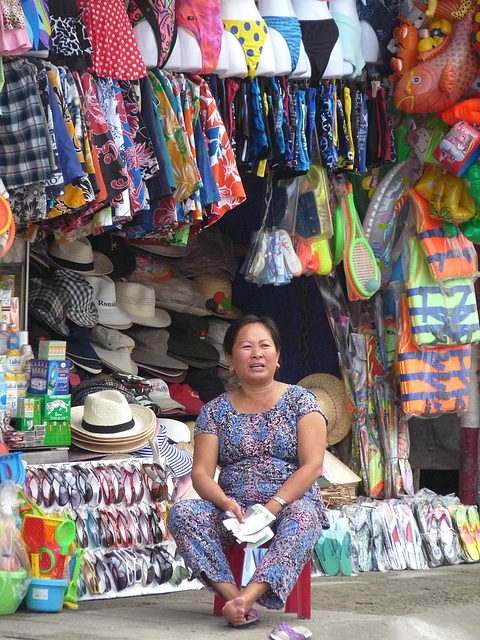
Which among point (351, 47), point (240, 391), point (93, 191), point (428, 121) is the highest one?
point (351, 47)

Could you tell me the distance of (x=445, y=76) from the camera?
203 inches

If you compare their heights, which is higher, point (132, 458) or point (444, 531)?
point (132, 458)

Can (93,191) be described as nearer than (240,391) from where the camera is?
No

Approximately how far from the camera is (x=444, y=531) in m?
5.49

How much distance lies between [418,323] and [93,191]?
2.16m

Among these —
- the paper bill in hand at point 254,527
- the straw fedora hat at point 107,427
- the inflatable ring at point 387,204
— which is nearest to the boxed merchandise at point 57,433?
the straw fedora hat at point 107,427

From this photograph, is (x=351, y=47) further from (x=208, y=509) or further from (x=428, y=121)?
(x=208, y=509)

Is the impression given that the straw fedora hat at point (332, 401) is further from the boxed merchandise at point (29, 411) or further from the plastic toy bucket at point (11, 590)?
the plastic toy bucket at point (11, 590)

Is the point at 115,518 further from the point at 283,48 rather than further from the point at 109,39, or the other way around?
the point at 283,48

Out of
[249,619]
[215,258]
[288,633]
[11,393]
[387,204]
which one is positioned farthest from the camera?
[215,258]

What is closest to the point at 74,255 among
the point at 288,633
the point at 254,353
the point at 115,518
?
the point at 115,518

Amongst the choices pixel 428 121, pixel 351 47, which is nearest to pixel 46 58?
pixel 351 47

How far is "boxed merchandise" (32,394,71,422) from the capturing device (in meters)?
4.29

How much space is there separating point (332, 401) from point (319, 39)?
2073 mm
